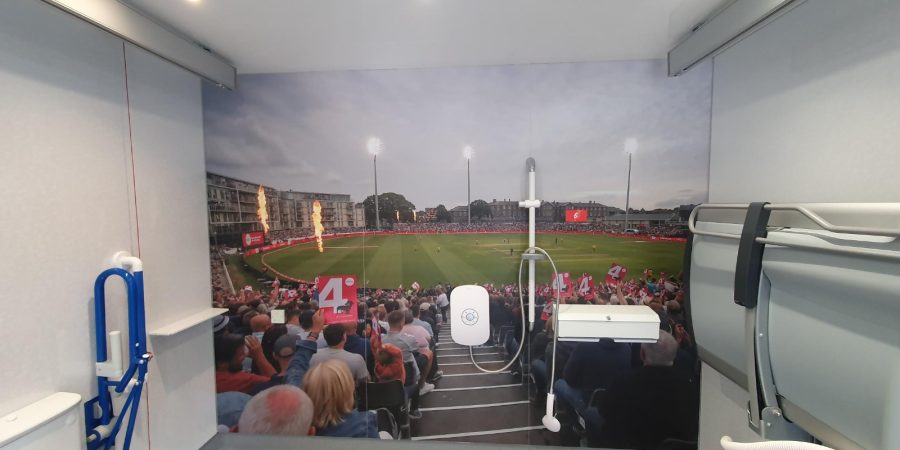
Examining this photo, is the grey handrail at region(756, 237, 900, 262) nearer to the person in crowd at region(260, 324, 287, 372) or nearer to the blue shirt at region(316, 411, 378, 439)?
the blue shirt at region(316, 411, 378, 439)

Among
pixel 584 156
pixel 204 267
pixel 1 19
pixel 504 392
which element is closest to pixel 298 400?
pixel 204 267

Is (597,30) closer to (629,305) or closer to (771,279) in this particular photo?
(771,279)

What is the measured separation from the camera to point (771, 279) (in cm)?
109

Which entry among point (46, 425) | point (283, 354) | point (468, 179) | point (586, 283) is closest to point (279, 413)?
point (283, 354)

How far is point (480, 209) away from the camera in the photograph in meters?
1.93

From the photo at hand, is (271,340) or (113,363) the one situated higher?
(113,363)

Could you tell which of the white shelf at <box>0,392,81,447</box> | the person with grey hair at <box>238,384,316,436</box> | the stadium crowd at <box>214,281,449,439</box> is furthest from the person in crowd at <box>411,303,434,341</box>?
the white shelf at <box>0,392,81,447</box>

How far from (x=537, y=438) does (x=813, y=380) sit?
1398mm

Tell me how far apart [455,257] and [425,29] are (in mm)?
1307

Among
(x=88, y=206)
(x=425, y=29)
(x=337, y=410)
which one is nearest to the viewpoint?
(x=88, y=206)

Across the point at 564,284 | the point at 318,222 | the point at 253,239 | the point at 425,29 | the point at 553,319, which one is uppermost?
the point at 425,29

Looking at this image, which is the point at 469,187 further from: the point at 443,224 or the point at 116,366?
the point at 116,366

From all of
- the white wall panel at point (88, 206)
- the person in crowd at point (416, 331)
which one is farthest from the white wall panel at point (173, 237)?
the person in crowd at point (416, 331)

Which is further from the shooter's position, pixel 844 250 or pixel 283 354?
pixel 283 354
